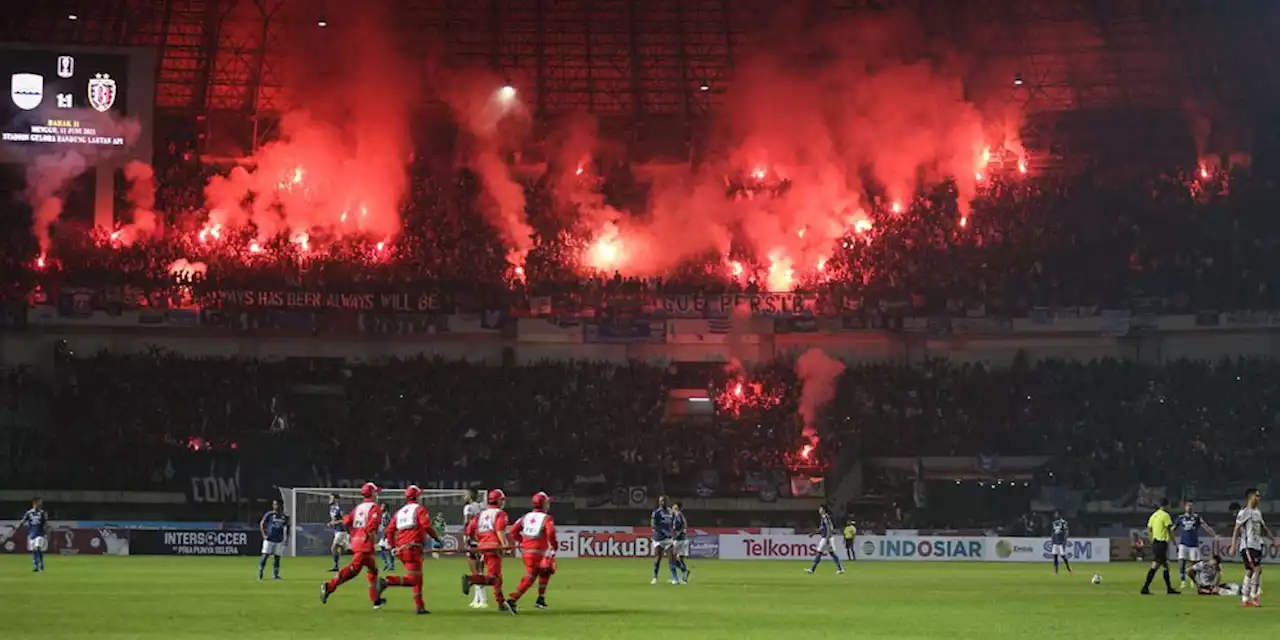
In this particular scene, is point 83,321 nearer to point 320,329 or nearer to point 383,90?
point 320,329

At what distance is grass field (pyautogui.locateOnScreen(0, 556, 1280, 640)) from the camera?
27.7 m

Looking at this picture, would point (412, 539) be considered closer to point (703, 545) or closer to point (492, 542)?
point (492, 542)

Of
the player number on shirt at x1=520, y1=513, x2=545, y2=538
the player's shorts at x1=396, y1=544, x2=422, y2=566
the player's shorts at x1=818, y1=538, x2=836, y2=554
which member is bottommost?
the player's shorts at x1=818, y1=538, x2=836, y2=554

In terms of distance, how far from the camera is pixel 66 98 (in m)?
67.7

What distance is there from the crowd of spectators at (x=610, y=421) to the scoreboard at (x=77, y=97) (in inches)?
460

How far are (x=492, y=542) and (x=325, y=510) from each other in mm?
33952

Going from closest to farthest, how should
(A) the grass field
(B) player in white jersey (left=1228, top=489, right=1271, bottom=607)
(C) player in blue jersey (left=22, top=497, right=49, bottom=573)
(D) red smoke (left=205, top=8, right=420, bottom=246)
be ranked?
(A) the grass field, (B) player in white jersey (left=1228, top=489, right=1271, bottom=607), (C) player in blue jersey (left=22, top=497, right=49, bottom=573), (D) red smoke (left=205, top=8, right=420, bottom=246)

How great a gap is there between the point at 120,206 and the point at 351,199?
10.4m

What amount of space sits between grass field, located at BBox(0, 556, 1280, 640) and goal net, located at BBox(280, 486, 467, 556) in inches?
394

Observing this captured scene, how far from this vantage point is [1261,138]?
81.7 m

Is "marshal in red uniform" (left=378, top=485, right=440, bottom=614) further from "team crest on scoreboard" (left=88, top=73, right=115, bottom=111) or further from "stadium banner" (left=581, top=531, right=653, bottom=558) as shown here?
"team crest on scoreboard" (left=88, top=73, right=115, bottom=111)

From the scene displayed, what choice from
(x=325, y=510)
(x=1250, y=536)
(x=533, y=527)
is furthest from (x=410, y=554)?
(x=325, y=510)

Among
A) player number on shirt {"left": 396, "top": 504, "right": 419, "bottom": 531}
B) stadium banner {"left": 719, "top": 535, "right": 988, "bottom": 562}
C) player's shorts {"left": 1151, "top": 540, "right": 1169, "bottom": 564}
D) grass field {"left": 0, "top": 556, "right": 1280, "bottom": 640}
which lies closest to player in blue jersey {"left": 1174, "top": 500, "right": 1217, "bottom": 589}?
player's shorts {"left": 1151, "top": 540, "right": 1169, "bottom": 564}

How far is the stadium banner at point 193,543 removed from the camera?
2613 inches
